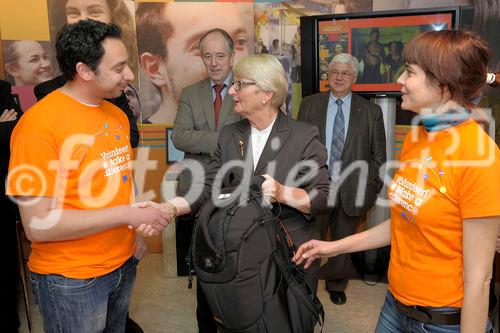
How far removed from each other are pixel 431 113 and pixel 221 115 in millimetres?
2098

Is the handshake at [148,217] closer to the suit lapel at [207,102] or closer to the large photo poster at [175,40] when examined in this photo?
the suit lapel at [207,102]

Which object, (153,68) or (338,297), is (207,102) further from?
(338,297)

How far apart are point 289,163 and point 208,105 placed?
1.51 metres

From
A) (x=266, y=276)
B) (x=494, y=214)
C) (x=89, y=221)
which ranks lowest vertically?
(x=266, y=276)

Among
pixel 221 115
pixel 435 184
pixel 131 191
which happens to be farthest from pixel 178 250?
pixel 435 184

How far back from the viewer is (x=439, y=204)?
147 centimetres

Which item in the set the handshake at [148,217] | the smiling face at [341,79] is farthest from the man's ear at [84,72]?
the smiling face at [341,79]

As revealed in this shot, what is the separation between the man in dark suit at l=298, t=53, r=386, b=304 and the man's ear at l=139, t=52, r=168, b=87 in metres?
1.57

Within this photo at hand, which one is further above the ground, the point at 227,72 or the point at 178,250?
the point at 227,72

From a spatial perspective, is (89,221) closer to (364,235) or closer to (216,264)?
(216,264)

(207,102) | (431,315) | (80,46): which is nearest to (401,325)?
(431,315)

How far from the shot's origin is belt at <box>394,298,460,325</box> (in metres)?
1.53

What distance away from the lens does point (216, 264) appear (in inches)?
66.4

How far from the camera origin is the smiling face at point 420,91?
1519mm
